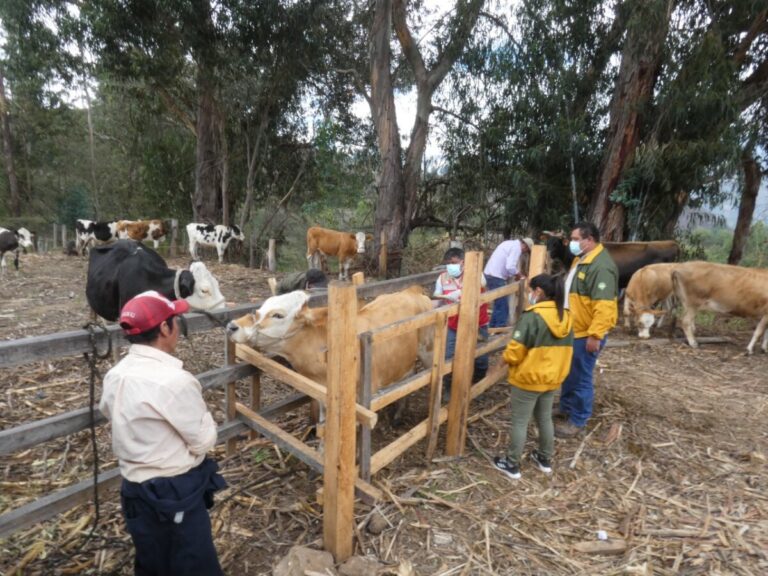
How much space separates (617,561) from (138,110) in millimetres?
20050

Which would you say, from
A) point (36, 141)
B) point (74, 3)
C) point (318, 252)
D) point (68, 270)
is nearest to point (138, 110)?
point (74, 3)

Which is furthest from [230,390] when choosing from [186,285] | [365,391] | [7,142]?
[7,142]

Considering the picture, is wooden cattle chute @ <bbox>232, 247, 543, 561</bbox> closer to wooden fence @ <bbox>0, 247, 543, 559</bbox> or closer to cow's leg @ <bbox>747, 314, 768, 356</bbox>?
wooden fence @ <bbox>0, 247, 543, 559</bbox>

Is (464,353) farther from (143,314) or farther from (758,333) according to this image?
(758,333)

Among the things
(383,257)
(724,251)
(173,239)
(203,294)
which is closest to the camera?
(203,294)

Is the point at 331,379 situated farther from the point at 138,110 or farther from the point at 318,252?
the point at 138,110

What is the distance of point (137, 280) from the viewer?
3.79 metres

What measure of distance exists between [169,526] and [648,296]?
8.76m

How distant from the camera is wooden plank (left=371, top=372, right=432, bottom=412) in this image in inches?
122

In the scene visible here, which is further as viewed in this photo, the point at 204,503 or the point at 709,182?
the point at 709,182

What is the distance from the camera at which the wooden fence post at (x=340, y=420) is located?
2451 millimetres

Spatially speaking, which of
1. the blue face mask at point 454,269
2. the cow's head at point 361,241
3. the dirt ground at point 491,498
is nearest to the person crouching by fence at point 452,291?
the blue face mask at point 454,269

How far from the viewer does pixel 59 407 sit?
4.36m

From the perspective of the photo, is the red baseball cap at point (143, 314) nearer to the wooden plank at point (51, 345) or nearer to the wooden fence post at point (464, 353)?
the wooden plank at point (51, 345)
